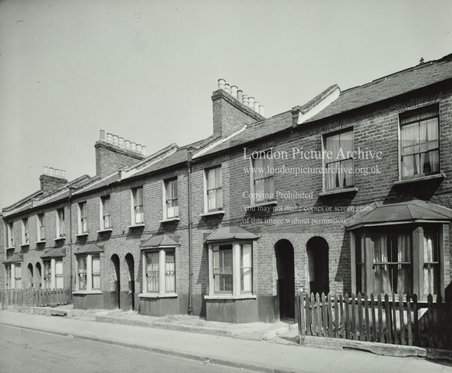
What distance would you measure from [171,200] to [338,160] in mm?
7829

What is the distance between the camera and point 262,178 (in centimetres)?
1371

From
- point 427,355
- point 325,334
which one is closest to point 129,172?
point 325,334

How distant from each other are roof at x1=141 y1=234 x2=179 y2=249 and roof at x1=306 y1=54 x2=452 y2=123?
7.53 metres

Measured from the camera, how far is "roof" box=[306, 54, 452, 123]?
35.0ft

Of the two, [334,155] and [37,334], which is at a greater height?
[334,155]

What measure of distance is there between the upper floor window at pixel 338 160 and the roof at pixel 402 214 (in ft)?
4.37

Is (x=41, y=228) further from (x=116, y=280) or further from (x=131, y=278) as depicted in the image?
(x=131, y=278)

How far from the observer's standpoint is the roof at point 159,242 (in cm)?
1597

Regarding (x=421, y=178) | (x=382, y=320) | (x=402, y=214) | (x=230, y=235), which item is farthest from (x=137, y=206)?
(x=421, y=178)

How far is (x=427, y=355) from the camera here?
7.91 metres

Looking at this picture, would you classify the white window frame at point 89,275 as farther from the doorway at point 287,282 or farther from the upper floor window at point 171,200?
the doorway at point 287,282

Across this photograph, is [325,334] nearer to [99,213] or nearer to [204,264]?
[204,264]

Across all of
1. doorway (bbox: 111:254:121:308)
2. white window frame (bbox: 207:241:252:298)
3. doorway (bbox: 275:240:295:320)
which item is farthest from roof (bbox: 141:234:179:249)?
doorway (bbox: 275:240:295:320)

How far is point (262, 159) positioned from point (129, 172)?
8.17 m
